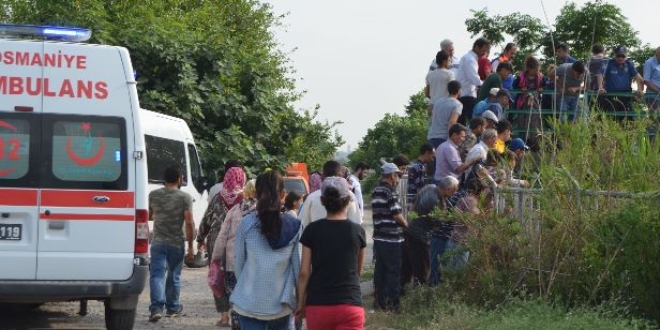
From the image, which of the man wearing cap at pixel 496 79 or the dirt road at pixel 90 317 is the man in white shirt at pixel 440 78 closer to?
the man wearing cap at pixel 496 79

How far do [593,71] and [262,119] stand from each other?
34.4ft

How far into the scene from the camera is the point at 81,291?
1128 cm

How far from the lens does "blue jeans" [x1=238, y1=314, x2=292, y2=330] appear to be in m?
8.30

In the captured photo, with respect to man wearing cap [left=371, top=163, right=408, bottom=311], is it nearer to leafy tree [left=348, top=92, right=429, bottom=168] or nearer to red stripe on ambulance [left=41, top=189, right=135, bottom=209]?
red stripe on ambulance [left=41, top=189, right=135, bottom=209]

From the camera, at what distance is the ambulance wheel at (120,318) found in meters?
Answer: 12.0

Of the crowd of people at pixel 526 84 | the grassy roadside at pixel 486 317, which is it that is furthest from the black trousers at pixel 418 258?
the crowd of people at pixel 526 84

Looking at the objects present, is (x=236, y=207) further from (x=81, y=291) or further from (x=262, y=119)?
(x=262, y=119)

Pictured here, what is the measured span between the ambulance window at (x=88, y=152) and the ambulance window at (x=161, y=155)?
7.58 m

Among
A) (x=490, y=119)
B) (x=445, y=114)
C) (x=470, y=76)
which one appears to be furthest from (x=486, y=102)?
(x=490, y=119)

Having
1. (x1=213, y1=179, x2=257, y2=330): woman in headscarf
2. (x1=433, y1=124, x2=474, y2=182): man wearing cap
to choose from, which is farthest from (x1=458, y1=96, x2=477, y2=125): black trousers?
(x1=213, y1=179, x2=257, y2=330): woman in headscarf

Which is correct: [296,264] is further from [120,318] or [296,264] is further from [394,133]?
[394,133]

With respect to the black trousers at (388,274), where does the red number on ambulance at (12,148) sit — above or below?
above

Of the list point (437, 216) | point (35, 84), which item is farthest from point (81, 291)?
point (437, 216)

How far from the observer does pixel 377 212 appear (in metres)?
13.5
